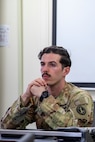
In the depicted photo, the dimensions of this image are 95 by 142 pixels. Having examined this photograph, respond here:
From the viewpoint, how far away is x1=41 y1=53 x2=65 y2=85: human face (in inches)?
59.4

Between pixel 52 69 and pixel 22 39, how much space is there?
1131mm

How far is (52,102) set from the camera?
133cm

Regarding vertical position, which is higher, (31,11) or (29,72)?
(31,11)

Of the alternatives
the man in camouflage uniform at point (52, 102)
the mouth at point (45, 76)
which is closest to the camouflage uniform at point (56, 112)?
the man in camouflage uniform at point (52, 102)

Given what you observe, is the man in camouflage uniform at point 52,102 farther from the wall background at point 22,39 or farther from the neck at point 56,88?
the wall background at point 22,39

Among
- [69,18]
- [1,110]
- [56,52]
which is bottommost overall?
[1,110]

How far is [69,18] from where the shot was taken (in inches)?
98.4

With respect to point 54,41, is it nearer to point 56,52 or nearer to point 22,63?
point 22,63

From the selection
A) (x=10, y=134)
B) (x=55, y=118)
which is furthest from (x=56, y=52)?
(x=10, y=134)

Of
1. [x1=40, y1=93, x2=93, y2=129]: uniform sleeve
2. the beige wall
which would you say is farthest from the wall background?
[x1=40, y1=93, x2=93, y2=129]: uniform sleeve

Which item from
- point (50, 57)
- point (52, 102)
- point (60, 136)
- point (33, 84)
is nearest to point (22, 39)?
point (50, 57)

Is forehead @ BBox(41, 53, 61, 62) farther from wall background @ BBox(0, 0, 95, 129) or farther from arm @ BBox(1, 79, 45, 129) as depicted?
wall background @ BBox(0, 0, 95, 129)

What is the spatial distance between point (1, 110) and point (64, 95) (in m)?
1.29

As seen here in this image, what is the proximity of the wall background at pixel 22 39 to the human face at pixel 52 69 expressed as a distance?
0.97 m
